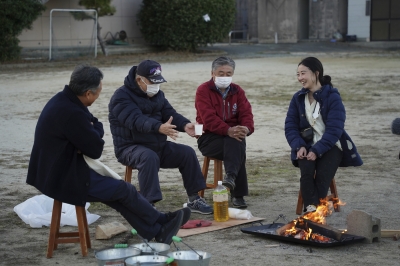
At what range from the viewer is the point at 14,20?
80.9 feet

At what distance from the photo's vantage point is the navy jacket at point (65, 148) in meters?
5.08

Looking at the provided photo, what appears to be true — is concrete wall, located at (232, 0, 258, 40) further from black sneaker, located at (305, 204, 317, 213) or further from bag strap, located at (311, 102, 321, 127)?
black sneaker, located at (305, 204, 317, 213)

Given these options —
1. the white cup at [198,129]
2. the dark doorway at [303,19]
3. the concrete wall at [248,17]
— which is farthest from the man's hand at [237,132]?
the concrete wall at [248,17]

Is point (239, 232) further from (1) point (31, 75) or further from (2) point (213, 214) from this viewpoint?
(1) point (31, 75)

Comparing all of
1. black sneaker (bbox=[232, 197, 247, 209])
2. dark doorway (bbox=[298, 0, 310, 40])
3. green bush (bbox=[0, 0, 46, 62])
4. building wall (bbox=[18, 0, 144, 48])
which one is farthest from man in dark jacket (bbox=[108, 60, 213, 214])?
dark doorway (bbox=[298, 0, 310, 40])

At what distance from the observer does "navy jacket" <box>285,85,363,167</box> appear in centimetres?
624

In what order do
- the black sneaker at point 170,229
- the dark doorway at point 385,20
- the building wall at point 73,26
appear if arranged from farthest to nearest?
the dark doorway at point 385,20 → the building wall at point 73,26 → the black sneaker at point 170,229

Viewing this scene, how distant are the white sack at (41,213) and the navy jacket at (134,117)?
2.02 feet

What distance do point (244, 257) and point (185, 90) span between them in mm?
11418

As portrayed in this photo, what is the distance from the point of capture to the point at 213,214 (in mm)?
6500

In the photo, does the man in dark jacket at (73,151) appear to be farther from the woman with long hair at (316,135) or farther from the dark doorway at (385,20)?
the dark doorway at (385,20)

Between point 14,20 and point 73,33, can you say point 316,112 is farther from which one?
point 73,33

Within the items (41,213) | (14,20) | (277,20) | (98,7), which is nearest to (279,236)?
(41,213)

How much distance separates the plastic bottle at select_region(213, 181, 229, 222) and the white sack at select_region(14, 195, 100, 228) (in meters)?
1.03
